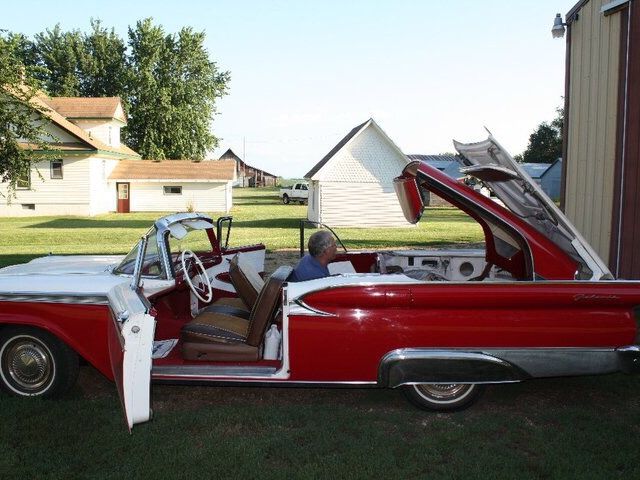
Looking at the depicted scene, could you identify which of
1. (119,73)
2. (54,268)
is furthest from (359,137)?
(119,73)

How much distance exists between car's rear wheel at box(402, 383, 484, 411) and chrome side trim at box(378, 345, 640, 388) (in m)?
0.32

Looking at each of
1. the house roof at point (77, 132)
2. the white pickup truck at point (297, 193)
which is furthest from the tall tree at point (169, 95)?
the house roof at point (77, 132)

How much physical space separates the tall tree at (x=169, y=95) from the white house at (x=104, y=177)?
26.2ft

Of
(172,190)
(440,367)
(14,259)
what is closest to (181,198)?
(172,190)

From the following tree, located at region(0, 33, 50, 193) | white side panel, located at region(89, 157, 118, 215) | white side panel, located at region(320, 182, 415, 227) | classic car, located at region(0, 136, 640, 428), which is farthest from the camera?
white side panel, located at region(89, 157, 118, 215)

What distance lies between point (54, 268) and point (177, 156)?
4465cm

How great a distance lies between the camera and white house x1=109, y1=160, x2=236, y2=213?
124 ft

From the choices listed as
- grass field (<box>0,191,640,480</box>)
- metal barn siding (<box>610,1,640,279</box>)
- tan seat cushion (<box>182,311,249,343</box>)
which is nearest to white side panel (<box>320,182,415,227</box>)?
metal barn siding (<box>610,1,640,279</box>)

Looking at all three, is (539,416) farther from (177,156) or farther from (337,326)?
(177,156)

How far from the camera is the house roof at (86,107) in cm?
3700

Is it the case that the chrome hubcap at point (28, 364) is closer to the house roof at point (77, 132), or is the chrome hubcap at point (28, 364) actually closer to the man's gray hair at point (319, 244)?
the man's gray hair at point (319, 244)

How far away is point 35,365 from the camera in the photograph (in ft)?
16.5

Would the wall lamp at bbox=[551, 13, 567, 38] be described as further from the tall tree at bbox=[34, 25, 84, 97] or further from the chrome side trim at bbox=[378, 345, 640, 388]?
the tall tree at bbox=[34, 25, 84, 97]

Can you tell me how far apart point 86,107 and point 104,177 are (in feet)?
16.5
